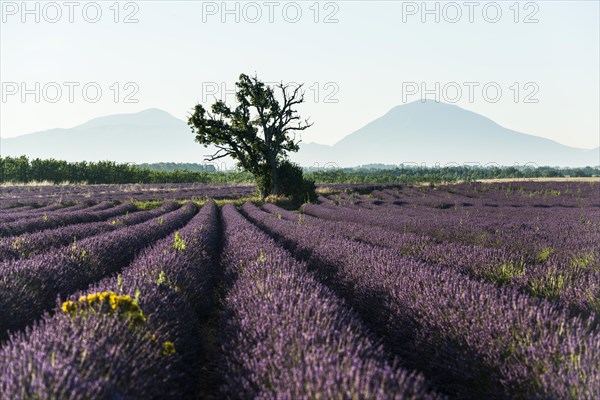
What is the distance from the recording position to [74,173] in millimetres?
58062

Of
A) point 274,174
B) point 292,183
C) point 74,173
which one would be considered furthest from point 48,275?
point 74,173

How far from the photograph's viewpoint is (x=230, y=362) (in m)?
2.72

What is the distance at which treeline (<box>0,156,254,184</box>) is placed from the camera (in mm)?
53750

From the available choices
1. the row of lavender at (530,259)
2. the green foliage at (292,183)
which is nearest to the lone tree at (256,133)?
the green foliage at (292,183)

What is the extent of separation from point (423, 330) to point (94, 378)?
232 cm

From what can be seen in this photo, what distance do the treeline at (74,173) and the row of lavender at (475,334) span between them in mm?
56526

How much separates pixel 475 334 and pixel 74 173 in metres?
63.0

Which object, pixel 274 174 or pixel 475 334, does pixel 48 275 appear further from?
pixel 274 174

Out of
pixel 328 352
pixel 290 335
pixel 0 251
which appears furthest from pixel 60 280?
pixel 328 352

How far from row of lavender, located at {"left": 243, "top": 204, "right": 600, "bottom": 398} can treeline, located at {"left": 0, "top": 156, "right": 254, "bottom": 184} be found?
2225 inches

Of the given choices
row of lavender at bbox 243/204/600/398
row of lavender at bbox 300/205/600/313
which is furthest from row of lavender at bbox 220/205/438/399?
row of lavender at bbox 300/205/600/313

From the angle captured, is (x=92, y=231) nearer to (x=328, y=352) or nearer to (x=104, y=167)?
(x=328, y=352)

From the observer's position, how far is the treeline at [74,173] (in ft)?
176

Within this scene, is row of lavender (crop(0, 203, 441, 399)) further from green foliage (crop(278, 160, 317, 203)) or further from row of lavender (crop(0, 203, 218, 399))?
green foliage (crop(278, 160, 317, 203))
